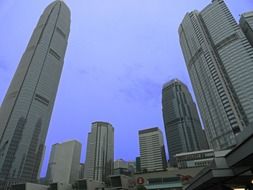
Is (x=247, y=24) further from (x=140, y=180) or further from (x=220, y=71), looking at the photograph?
(x=140, y=180)

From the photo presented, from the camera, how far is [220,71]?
337 ft

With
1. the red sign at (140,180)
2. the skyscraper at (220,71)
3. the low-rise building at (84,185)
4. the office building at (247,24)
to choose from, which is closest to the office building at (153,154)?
the skyscraper at (220,71)

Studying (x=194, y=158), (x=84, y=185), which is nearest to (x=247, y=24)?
(x=194, y=158)

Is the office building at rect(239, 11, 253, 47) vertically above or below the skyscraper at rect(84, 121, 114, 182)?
above

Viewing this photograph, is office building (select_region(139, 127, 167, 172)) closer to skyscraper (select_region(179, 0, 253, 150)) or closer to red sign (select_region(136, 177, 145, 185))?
skyscraper (select_region(179, 0, 253, 150))

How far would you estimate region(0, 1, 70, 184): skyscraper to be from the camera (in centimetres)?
11088

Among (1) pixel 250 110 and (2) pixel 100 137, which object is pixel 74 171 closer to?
(2) pixel 100 137

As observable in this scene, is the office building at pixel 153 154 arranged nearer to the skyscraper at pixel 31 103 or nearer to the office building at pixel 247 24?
the skyscraper at pixel 31 103

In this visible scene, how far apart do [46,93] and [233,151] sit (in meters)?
135

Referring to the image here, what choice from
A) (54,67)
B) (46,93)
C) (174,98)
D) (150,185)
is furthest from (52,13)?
(150,185)

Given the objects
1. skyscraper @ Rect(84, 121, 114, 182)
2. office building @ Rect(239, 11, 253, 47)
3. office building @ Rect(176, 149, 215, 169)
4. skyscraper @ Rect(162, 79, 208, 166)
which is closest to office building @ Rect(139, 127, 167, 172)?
skyscraper @ Rect(162, 79, 208, 166)

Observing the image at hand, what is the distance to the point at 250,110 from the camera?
287ft

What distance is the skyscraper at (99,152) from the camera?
171875mm

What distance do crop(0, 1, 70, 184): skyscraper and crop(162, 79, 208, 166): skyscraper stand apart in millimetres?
96574
